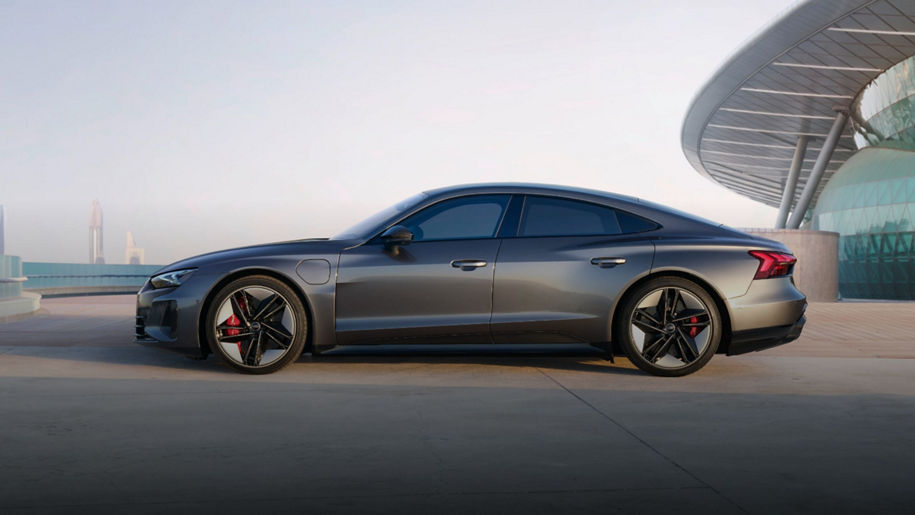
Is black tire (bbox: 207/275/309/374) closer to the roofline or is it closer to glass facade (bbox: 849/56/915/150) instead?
the roofline

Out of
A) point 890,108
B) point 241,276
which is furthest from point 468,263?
point 890,108

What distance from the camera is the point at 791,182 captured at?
48.1m

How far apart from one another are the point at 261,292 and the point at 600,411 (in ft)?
8.86

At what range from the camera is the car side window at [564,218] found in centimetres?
697

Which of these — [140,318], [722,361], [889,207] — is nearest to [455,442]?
[140,318]

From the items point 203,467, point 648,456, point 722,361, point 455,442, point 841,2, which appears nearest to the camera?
point 203,467

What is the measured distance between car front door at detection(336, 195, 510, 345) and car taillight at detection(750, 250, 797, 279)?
6.42 ft

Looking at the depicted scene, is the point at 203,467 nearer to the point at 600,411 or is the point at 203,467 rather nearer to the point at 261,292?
the point at 600,411

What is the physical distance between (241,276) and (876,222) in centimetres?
3656

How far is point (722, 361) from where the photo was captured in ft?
26.2

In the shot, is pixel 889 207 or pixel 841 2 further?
pixel 889 207

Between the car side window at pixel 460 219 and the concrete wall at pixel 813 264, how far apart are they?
17.3 metres

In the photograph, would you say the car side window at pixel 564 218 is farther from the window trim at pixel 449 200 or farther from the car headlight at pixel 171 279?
the car headlight at pixel 171 279

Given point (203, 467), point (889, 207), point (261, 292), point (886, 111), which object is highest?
point (886, 111)
